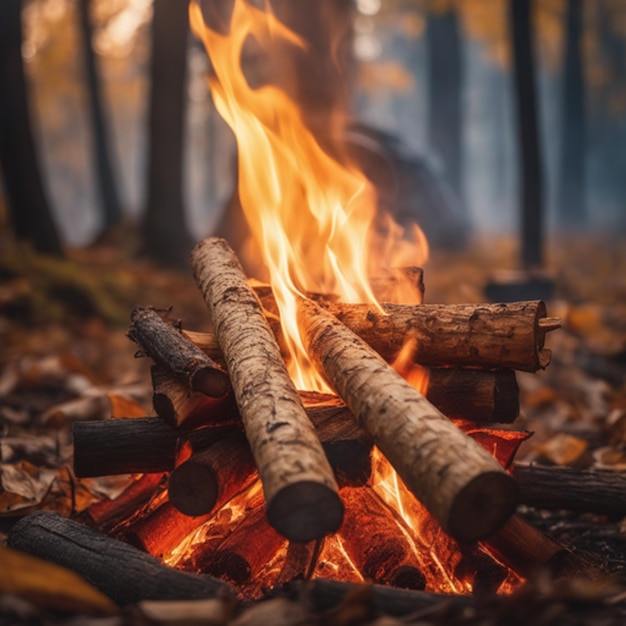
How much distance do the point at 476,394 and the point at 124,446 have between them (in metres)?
1.39

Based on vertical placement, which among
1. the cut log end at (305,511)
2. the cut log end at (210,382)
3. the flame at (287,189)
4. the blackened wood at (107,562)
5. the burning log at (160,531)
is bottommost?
the burning log at (160,531)

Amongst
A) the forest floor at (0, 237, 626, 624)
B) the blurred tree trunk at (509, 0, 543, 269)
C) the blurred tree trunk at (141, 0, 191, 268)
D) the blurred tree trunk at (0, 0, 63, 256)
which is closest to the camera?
the forest floor at (0, 237, 626, 624)

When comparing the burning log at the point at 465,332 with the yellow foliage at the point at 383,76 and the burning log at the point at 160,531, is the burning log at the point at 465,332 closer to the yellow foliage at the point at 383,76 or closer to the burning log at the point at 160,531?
the burning log at the point at 160,531

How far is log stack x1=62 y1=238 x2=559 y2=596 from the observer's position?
175cm

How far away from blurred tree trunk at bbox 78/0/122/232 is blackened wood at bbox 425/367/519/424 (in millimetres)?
12750

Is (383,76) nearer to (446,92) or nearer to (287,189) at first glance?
(446,92)

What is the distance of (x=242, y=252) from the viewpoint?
7.90 meters

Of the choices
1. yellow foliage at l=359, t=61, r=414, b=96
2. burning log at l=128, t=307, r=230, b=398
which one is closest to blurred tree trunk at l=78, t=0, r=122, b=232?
yellow foliage at l=359, t=61, r=414, b=96

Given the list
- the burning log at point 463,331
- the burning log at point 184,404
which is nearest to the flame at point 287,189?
the burning log at point 463,331

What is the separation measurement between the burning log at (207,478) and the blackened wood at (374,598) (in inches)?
20.9

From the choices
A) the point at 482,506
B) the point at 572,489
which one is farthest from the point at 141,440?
the point at 572,489

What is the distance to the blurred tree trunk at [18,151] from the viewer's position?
7.67 metres

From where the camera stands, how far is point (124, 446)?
2.49 metres

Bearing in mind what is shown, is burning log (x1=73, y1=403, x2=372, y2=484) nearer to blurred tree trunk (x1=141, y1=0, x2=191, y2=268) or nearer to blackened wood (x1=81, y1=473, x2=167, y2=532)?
blackened wood (x1=81, y1=473, x2=167, y2=532)
